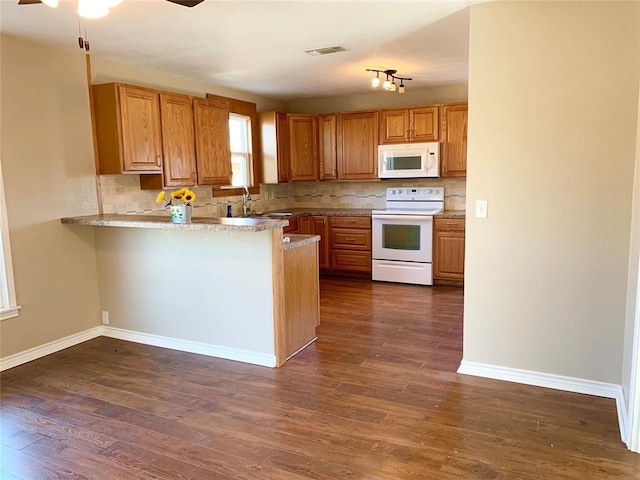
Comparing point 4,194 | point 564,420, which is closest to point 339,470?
point 564,420

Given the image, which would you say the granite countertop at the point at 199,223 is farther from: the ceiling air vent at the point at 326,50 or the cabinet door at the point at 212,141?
the ceiling air vent at the point at 326,50

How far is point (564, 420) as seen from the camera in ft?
8.29

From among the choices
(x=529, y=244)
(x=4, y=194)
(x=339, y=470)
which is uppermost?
(x=4, y=194)

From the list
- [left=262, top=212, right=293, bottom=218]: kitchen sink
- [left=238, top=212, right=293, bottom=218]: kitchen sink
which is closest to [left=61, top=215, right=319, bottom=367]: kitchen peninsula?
[left=238, top=212, right=293, bottom=218]: kitchen sink

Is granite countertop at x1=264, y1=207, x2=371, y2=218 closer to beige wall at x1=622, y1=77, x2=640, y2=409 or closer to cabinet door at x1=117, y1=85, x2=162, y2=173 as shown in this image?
cabinet door at x1=117, y1=85, x2=162, y2=173

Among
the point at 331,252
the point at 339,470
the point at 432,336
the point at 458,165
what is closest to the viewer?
the point at 339,470

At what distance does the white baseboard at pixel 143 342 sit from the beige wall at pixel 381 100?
12.7 feet

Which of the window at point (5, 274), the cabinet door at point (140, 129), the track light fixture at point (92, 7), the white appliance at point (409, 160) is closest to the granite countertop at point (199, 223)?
the window at point (5, 274)

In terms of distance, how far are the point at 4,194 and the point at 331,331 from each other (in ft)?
9.02

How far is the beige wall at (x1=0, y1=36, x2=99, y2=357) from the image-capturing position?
3.40 m

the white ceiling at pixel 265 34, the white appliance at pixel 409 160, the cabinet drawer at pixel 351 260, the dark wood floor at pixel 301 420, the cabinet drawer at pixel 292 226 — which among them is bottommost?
the dark wood floor at pixel 301 420

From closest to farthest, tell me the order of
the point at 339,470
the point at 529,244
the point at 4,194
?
the point at 339,470 → the point at 529,244 → the point at 4,194

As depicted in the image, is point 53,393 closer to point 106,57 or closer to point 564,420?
point 106,57

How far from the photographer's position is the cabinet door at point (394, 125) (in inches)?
Answer: 227
